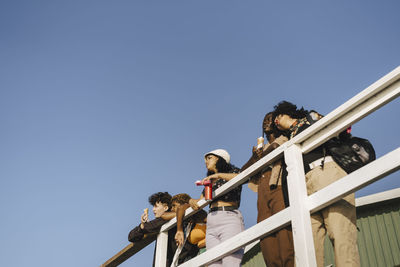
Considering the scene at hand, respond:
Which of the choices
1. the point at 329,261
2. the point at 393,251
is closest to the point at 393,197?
the point at 393,251

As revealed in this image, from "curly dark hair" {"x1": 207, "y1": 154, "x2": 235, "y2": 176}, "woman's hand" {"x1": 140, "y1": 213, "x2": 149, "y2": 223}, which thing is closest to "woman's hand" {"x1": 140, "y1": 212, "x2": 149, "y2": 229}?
"woman's hand" {"x1": 140, "y1": 213, "x2": 149, "y2": 223}

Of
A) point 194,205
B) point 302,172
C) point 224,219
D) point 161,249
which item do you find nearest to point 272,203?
point 302,172

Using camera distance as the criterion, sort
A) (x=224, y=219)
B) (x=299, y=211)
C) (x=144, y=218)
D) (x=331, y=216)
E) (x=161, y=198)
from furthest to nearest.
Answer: (x=161, y=198)
(x=144, y=218)
(x=224, y=219)
(x=331, y=216)
(x=299, y=211)

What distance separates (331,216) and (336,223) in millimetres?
68

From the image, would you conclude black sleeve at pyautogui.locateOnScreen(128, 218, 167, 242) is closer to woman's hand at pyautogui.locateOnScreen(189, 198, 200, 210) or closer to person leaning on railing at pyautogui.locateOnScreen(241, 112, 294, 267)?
woman's hand at pyautogui.locateOnScreen(189, 198, 200, 210)

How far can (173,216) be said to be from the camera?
5363 millimetres

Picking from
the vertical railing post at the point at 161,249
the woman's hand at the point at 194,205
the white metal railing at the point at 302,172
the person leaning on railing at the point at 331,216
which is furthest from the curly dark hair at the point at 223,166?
the person leaning on railing at the point at 331,216

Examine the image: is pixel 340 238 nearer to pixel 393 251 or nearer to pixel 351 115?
pixel 351 115

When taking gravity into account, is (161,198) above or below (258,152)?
above

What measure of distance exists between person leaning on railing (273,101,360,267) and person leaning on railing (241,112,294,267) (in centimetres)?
24

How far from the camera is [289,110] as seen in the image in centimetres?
453

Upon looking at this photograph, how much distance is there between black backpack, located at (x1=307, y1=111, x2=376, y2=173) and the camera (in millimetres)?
3547

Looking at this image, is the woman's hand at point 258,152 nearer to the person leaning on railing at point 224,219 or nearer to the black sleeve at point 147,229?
the person leaning on railing at point 224,219

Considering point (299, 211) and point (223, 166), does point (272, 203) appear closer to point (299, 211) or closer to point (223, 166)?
point (299, 211)
